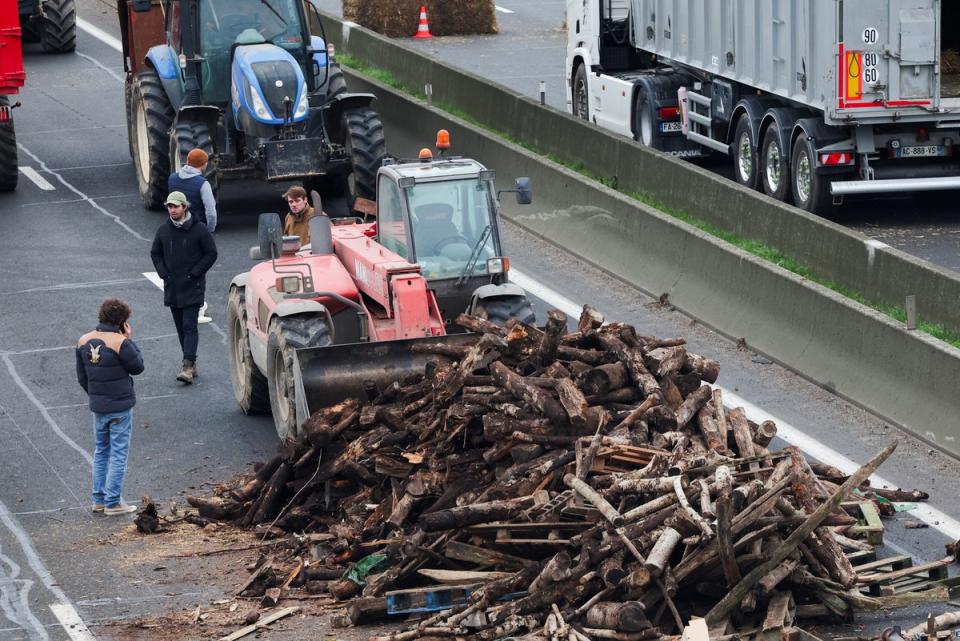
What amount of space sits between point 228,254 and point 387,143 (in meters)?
5.74

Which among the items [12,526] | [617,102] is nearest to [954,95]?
[617,102]

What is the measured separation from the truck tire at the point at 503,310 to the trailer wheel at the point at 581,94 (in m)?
13.9

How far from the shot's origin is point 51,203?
76.8ft

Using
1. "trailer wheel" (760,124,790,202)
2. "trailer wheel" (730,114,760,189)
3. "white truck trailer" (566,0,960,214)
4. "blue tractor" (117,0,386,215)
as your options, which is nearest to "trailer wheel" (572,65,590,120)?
"white truck trailer" (566,0,960,214)

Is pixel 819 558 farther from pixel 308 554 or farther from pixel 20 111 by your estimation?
pixel 20 111

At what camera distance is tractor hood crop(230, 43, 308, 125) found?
2103 centimetres

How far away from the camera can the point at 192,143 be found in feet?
70.0

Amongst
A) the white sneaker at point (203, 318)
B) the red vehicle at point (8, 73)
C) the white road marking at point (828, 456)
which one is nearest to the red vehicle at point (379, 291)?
the white road marking at point (828, 456)

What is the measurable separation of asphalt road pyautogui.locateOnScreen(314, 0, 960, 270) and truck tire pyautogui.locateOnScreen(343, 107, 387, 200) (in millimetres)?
Answer: 5688

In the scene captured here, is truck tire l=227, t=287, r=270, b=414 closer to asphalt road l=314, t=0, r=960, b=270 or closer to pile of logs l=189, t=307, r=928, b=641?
pile of logs l=189, t=307, r=928, b=641

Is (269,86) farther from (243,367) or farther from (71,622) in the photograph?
(71,622)

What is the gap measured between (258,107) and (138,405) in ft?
20.0

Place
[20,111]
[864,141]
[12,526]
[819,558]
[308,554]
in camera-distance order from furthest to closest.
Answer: [20,111], [864,141], [12,526], [308,554], [819,558]

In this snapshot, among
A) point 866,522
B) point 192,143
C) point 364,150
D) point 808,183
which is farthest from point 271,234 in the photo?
point 808,183
